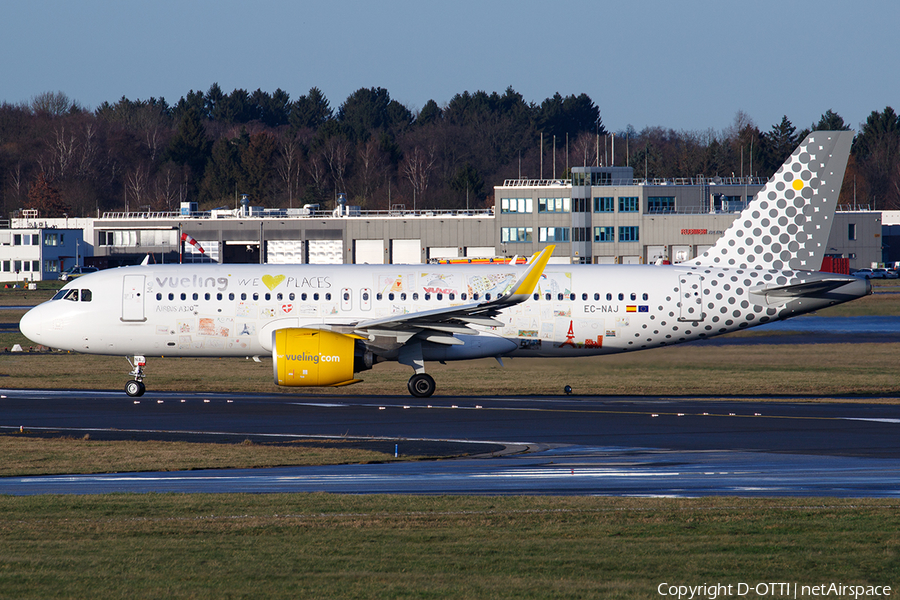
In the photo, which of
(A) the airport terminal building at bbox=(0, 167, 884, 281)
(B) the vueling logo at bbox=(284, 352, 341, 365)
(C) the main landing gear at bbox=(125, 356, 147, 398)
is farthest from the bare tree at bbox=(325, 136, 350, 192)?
(B) the vueling logo at bbox=(284, 352, 341, 365)

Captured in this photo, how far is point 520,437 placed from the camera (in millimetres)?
21156

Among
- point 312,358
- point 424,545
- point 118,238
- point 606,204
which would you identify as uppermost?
point 606,204

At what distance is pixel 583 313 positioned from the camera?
98.6ft

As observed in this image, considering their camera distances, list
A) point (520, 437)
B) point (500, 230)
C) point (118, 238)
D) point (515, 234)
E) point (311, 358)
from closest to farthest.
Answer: point (520, 437) → point (311, 358) → point (515, 234) → point (500, 230) → point (118, 238)

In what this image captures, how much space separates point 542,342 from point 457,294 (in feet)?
9.14

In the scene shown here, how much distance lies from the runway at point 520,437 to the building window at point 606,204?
89656 millimetres

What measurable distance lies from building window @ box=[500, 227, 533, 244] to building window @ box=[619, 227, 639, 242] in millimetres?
10313

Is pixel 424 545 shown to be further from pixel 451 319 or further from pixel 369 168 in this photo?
pixel 369 168

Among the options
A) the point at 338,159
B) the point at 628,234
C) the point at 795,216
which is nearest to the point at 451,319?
the point at 795,216

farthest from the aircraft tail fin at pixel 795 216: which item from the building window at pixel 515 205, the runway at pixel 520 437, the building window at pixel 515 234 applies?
the building window at pixel 515 205

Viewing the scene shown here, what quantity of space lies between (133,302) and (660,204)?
94.2m

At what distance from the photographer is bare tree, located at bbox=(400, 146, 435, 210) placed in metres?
184

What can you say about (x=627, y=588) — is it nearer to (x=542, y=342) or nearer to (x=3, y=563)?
(x=3, y=563)

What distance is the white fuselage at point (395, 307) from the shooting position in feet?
97.8
